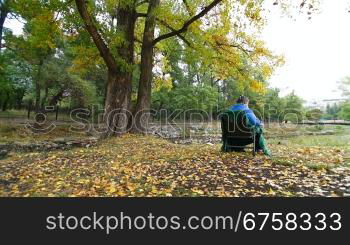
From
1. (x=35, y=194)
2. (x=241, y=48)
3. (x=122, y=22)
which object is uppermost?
(x=122, y=22)

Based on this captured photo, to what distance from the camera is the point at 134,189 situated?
5.20 m

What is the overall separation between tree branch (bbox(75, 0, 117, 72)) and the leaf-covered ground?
4993 millimetres

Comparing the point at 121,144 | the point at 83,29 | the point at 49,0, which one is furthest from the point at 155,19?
the point at 121,144

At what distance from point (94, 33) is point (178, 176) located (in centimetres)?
732

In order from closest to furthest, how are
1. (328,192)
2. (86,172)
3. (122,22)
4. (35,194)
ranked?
Result: (328,192) → (35,194) → (86,172) → (122,22)

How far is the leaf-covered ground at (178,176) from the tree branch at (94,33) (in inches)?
197

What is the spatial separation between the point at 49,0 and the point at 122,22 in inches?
146

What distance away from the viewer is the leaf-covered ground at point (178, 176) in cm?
505

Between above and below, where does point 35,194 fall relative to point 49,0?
below

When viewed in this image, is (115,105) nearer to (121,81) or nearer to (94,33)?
(121,81)

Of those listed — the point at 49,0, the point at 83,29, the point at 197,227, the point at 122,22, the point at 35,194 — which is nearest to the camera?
the point at 197,227

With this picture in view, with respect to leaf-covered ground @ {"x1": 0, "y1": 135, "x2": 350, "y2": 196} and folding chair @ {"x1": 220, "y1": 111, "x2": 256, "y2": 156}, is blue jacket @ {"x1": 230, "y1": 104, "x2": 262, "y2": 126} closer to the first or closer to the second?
folding chair @ {"x1": 220, "y1": 111, "x2": 256, "y2": 156}

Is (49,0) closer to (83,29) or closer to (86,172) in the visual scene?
(83,29)

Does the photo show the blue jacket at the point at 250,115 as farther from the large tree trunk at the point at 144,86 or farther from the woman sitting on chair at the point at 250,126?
the large tree trunk at the point at 144,86
